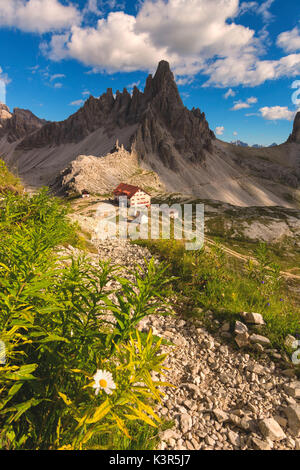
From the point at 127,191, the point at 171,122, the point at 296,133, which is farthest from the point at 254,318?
the point at 296,133

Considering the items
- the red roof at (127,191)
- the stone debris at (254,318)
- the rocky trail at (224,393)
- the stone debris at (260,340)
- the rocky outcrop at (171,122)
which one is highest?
the rocky outcrop at (171,122)

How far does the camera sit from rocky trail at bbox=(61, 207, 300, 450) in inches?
140

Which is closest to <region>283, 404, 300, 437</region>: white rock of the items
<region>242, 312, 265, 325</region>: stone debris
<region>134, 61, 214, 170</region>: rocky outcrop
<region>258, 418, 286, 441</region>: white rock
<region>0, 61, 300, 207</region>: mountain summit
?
<region>258, 418, 286, 441</region>: white rock

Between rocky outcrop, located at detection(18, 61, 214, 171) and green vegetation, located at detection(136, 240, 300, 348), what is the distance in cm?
11445

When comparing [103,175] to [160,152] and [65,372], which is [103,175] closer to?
[160,152]

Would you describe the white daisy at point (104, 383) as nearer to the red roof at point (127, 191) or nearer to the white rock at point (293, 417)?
the white rock at point (293, 417)

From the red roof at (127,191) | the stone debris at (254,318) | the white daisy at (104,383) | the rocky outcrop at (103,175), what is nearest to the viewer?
the white daisy at (104,383)

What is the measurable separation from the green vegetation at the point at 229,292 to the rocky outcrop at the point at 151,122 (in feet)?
376

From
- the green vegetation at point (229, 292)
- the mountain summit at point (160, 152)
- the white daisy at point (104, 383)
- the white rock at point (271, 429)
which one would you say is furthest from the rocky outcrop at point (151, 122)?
the white daisy at point (104, 383)

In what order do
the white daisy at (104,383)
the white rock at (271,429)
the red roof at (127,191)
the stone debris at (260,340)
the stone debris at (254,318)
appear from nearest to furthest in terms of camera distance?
the white daisy at (104,383), the white rock at (271,429), the stone debris at (260,340), the stone debris at (254,318), the red roof at (127,191)

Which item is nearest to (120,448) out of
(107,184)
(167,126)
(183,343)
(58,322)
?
(58,322)

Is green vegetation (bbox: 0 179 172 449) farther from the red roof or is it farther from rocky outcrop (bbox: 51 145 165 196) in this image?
rocky outcrop (bbox: 51 145 165 196)

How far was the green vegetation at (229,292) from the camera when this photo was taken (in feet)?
20.1

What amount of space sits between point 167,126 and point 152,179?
198ft
